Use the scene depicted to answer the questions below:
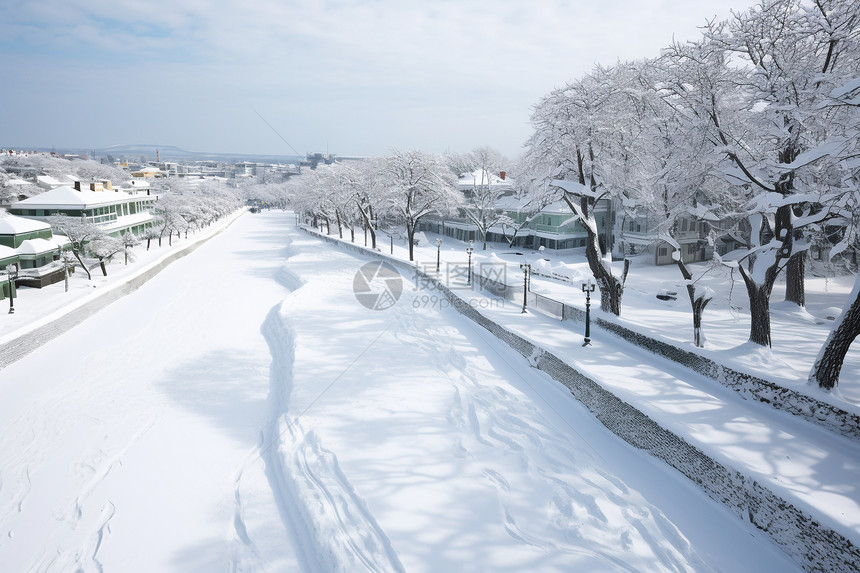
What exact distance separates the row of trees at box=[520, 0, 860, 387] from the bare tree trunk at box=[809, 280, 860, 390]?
0.02 meters

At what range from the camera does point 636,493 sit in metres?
7.92

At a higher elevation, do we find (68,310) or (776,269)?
(776,269)

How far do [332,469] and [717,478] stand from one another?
695cm

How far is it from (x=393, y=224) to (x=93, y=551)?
204 ft

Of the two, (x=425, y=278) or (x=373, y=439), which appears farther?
(x=425, y=278)

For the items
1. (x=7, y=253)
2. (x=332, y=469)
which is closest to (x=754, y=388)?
(x=332, y=469)

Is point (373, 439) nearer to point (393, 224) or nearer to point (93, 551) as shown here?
point (93, 551)

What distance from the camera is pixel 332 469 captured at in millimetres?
9156

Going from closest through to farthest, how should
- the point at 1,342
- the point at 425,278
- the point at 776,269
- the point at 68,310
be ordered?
1. the point at 776,269
2. the point at 1,342
3. the point at 68,310
4. the point at 425,278

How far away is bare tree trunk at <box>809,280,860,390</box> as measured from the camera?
8.52 meters

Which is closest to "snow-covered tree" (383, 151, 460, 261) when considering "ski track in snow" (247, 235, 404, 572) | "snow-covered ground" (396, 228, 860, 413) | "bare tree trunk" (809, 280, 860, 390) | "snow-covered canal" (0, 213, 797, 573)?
"snow-covered ground" (396, 228, 860, 413)

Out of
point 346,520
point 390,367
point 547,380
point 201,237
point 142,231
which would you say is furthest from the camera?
point 201,237

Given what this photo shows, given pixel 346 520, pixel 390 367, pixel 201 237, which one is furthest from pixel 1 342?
pixel 201 237

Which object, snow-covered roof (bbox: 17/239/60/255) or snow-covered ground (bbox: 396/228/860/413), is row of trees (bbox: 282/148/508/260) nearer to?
snow-covered ground (bbox: 396/228/860/413)
